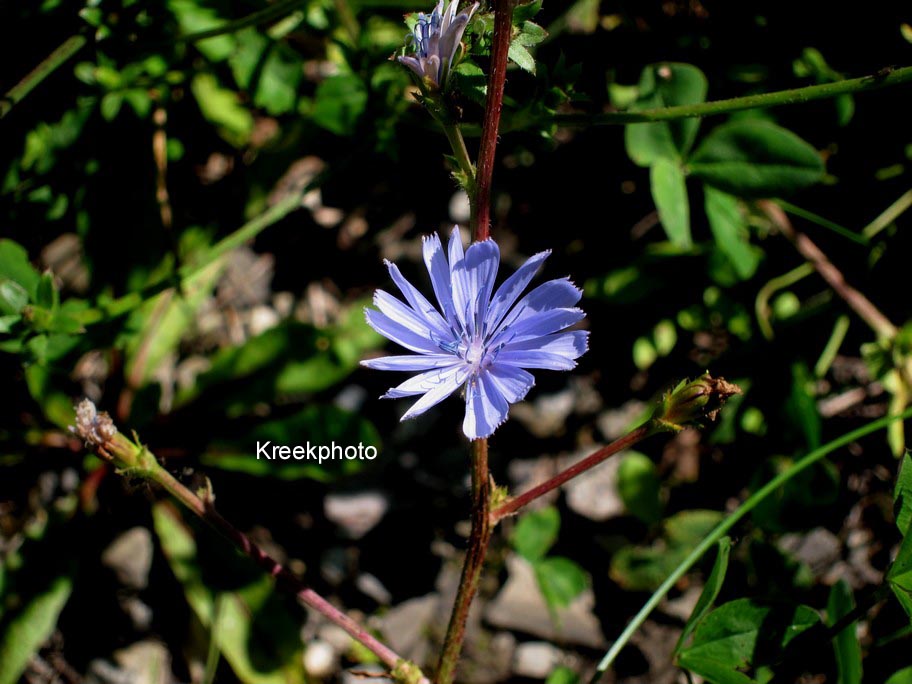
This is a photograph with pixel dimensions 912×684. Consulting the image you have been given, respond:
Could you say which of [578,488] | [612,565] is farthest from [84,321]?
[612,565]

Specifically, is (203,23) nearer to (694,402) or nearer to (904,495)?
(694,402)

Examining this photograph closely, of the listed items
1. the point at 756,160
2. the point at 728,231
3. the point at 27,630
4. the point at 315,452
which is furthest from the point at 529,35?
the point at 27,630

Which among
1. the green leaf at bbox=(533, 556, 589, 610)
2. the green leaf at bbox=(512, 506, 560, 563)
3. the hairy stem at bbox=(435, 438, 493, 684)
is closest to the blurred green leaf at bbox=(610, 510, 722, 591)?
the green leaf at bbox=(533, 556, 589, 610)

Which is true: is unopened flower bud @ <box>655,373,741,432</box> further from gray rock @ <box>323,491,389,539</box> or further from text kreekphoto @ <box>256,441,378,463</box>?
gray rock @ <box>323,491,389,539</box>

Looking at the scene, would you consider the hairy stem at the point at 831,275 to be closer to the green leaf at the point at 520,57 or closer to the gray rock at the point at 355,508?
the green leaf at the point at 520,57

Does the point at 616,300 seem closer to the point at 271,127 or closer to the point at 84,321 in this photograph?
the point at 271,127

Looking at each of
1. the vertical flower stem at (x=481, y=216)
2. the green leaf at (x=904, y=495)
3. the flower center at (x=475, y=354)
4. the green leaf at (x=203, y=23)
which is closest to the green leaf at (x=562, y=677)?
the vertical flower stem at (x=481, y=216)
